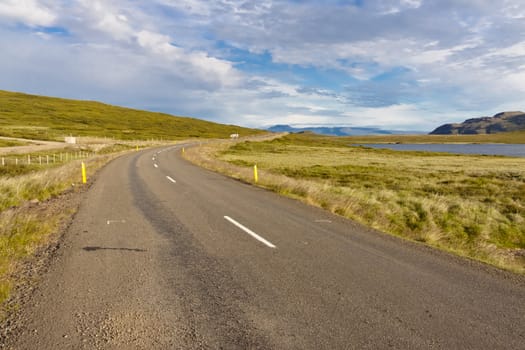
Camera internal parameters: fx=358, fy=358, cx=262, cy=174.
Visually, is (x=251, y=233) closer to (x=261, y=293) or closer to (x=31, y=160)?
(x=261, y=293)

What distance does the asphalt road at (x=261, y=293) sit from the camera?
3875mm

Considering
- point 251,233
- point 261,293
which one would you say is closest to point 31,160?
point 251,233

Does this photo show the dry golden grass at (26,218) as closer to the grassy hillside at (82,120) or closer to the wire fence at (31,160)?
the wire fence at (31,160)

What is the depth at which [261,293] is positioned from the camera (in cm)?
495

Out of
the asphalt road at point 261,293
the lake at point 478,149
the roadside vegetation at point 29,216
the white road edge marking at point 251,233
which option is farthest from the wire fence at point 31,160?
the lake at point 478,149

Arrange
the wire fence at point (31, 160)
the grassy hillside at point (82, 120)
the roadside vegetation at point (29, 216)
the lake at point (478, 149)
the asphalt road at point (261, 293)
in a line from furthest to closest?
the grassy hillside at point (82, 120) → the lake at point (478, 149) → the wire fence at point (31, 160) → the roadside vegetation at point (29, 216) → the asphalt road at point (261, 293)

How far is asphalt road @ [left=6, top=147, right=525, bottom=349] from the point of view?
153 inches

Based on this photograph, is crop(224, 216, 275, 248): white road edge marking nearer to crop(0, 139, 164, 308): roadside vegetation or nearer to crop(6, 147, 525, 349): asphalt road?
crop(6, 147, 525, 349): asphalt road

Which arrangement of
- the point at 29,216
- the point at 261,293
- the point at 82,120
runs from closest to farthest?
1. the point at 261,293
2. the point at 29,216
3. the point at 82,120

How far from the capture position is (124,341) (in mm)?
3805

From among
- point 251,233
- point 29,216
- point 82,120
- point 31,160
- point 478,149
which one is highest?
point 82,120

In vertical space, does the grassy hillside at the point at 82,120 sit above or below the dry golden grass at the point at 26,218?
above

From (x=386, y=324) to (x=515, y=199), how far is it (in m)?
19.8

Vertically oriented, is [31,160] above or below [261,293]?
below
